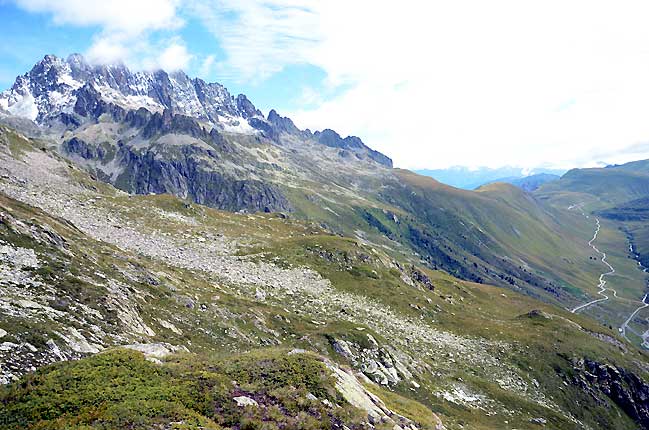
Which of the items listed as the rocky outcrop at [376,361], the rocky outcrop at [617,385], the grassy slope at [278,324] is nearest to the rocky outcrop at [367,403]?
the grassy slope at [278,324]

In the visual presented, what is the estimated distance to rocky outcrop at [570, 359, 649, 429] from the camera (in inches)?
3602

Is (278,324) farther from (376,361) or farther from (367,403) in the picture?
(367,403)

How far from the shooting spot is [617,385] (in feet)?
316

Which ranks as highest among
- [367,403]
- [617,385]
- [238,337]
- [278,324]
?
[238,337]

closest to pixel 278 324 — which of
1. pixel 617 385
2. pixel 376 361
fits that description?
pixel 376 361

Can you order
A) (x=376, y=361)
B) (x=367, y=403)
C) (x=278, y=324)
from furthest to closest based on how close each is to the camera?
(x=376, y=361) < (x=278, y=324) < (x=367, y=403)

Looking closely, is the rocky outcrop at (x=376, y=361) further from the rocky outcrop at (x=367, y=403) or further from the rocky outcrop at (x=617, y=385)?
the rocky outcrop at (x=617, y=385)

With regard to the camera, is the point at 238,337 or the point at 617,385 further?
the point at 617,385

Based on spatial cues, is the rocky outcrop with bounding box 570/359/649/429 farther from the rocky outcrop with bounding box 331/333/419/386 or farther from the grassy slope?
the rocky outcrop with bounding box 331/333/419/386

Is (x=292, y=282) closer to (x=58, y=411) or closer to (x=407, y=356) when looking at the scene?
(x=407, y=356)

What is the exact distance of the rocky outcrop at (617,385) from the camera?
9150cm

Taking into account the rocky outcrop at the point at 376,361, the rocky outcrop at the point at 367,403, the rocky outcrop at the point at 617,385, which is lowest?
the rocky outcrop at the point at 617,385

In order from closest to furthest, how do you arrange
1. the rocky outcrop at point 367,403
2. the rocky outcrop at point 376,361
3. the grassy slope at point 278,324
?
1. the rocky outcrop at point 367,403
2. the grassy slope at point 278,324
3. the rocky outcrop at point 376,361

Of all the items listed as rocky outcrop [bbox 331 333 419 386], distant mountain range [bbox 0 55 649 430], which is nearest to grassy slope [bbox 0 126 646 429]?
distant mountain range [bbox 0 55 649 430]
